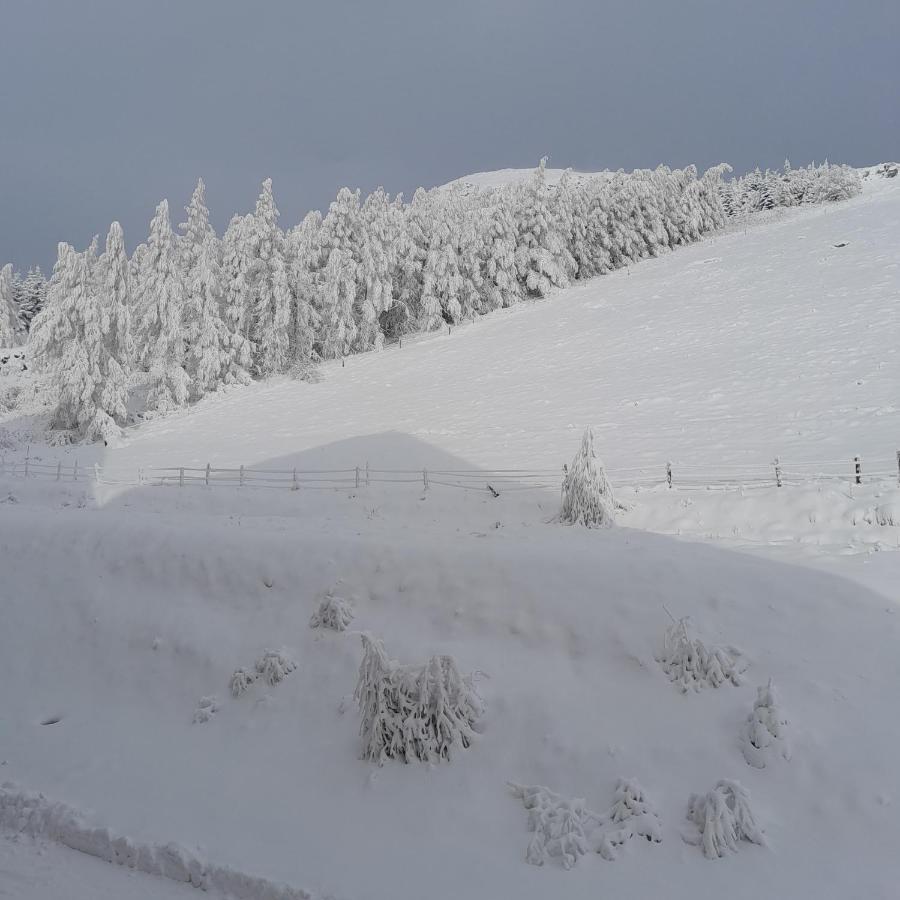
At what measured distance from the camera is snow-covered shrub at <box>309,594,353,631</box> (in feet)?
30.9

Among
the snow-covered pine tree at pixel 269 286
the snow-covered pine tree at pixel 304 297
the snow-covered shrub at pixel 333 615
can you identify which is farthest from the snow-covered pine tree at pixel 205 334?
the snow-covered shrub at pixel 333 615

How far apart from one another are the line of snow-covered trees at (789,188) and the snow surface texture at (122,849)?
9375 cm

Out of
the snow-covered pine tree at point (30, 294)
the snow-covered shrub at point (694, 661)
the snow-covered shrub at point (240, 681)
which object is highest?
the snow-covered pine tree at point (30, 294)

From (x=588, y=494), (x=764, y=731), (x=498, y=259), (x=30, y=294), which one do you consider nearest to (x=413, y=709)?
(x=764, y=731)

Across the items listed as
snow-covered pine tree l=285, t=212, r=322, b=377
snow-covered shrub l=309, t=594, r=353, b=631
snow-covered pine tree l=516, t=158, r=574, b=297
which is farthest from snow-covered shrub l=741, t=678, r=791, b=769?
snow-covered pine tree l=516, t=158, r=574, b=297

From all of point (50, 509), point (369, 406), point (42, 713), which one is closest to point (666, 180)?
point (369, 406)

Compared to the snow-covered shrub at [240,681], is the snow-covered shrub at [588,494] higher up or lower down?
higher up

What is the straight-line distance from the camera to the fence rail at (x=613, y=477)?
45.9 feet

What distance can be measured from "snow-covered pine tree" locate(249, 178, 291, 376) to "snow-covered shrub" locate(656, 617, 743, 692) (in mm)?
38140

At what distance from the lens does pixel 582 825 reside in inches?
240

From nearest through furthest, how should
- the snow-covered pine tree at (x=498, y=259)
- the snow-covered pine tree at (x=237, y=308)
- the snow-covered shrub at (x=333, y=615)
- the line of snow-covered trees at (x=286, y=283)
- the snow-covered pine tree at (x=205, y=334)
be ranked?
1. the snow-covered shrub at (x=333, y=615)
2. the line of snow-covered trees at (x=286, y=283)
3. the snow-covered pine tree at (x=205, y=334)
4. the snow-covered pine tree at (x=237, y=308)
5. the snow-covered pine tree at (x=498, y=259)

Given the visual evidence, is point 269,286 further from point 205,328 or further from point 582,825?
point 582,825

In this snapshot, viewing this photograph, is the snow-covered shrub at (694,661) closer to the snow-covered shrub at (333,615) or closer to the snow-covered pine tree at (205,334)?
the snow-covered shrub at (333,615)

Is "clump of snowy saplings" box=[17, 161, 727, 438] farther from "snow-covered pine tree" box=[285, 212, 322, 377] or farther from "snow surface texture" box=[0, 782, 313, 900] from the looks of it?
"snow surface texture" box=[0, 782, 313, 900]
